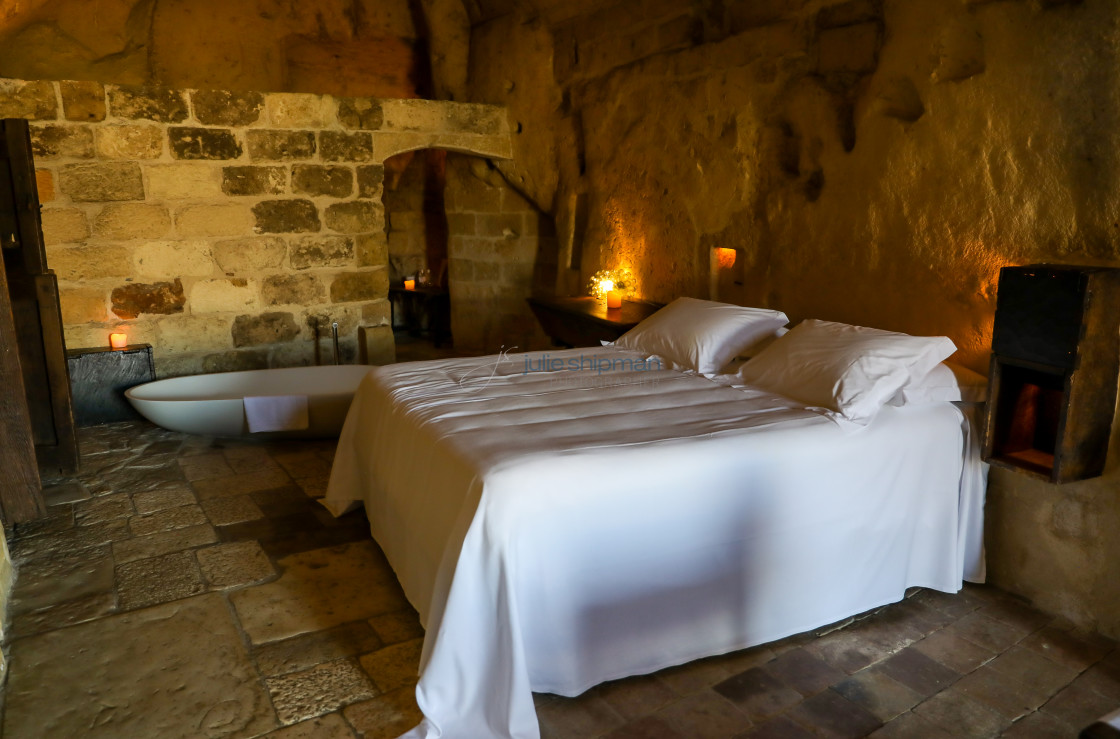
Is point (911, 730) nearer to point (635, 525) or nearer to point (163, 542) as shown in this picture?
point (635, 525)

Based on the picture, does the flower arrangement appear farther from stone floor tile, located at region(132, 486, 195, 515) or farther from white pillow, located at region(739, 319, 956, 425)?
stone floor tile, located at region(132, 486, 195, 515)

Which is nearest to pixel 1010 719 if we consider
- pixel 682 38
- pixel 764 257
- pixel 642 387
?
pixel 642 387

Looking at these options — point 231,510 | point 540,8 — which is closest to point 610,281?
point 540,8

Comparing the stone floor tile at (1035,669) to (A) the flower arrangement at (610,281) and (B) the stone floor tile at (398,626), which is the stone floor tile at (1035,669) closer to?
(B) the stone floor tile at (398,626)

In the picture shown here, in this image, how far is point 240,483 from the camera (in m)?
3.50

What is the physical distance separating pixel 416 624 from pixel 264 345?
10.1 feet

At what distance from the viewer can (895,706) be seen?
1957mm

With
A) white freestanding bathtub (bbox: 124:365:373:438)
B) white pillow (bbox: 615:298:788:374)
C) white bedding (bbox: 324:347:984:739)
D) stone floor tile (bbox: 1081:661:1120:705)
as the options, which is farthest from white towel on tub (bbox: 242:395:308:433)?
stone floor tile (bbox: 1081:661:1120:705)

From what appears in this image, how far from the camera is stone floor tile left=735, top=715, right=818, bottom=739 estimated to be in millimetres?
1838

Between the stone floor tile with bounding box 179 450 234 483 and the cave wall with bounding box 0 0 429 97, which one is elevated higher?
the cave wall with bounding box 0 0 429 97

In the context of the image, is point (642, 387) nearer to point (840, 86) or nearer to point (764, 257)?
point (764, 257)

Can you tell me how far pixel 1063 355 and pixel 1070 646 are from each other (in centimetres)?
85

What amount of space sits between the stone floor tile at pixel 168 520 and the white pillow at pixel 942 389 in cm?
262

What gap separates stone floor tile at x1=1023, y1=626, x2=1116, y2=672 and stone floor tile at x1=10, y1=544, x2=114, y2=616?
2.88 meters
